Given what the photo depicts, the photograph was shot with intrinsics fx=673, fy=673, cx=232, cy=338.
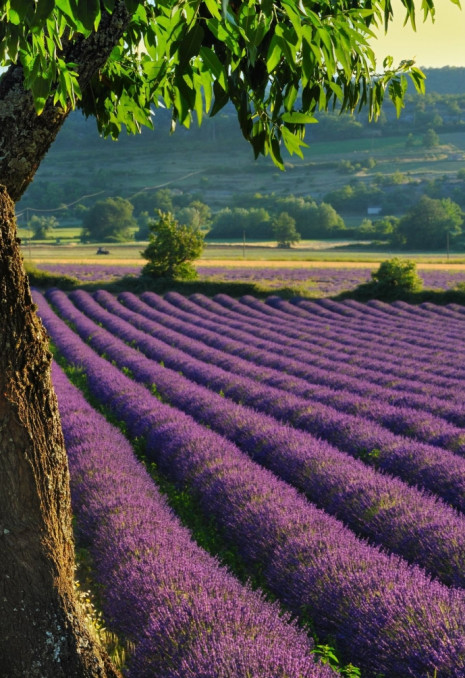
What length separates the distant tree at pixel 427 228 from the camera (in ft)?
265

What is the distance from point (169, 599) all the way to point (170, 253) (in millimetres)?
27285

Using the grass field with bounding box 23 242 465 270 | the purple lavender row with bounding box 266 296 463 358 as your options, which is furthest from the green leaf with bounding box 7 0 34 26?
the grass field with bounding box 23 242 465 270

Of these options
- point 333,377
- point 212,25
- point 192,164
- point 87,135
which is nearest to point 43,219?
point 192,164

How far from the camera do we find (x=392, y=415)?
8.29 m

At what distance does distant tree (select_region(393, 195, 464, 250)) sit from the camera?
8075cm

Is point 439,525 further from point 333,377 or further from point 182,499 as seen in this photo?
point 333,377

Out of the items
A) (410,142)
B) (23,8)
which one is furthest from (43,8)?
(410,142)

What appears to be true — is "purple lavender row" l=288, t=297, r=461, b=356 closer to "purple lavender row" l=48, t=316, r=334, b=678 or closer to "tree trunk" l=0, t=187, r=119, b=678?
"purple lavender row" l=48, t=316, r=334, b=678

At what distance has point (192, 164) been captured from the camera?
170m

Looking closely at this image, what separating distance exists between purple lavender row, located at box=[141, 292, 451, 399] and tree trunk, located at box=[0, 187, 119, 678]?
25.6ft

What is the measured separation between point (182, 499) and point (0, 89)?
14.1 feet

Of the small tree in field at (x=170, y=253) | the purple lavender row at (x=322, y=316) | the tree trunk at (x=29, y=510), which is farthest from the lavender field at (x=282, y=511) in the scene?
the small tree in field at (x=170, y=253)

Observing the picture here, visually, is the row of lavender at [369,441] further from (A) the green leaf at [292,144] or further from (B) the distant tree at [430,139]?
(B) the distant tree at [430,139]

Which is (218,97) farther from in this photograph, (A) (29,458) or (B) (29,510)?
(B) (29,510)
